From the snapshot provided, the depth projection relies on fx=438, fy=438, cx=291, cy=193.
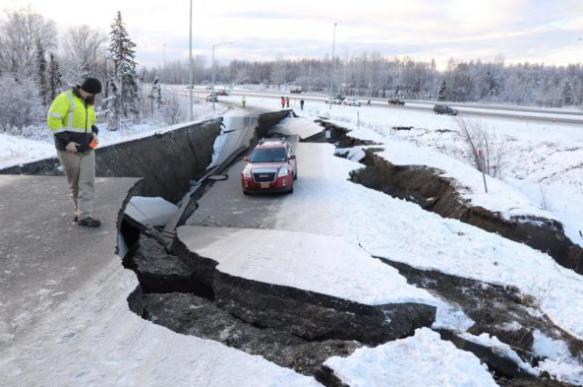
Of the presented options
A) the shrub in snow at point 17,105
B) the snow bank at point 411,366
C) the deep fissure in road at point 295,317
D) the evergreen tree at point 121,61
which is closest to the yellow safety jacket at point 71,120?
the deep fissure in road at point 295,317

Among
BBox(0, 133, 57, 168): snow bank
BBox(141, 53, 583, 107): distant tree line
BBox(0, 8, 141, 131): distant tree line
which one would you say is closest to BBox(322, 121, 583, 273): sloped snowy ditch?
BBox(0, 133, 57, 168): snow bank

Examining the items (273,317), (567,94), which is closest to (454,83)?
(567,94)

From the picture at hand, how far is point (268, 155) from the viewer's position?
15539 mm

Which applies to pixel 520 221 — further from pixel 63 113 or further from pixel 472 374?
pixel 63 113

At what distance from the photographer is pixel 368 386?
4.02 metres

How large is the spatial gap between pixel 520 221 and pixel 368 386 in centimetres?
1144

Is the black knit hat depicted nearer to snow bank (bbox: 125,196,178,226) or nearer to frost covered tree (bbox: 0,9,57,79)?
snow bank (bbox: 125,196,178,226)

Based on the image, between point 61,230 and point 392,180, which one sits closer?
point 61,230

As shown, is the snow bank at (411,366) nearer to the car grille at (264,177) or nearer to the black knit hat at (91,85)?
the black knit hat at (91,85)

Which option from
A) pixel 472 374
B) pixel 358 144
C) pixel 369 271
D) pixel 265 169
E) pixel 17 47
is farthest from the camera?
pixel 17 47

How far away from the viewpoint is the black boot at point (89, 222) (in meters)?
7.05

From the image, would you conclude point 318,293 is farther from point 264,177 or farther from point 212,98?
point 212,98

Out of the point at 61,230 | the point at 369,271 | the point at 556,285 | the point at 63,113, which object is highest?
the point at 63,113

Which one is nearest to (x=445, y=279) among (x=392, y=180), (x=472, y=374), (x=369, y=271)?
(x=369, y=271)
